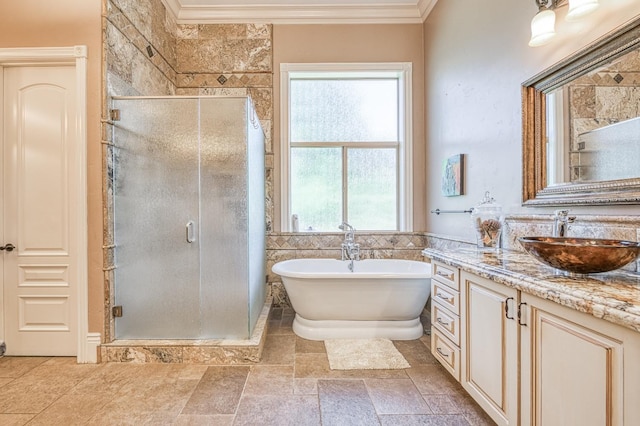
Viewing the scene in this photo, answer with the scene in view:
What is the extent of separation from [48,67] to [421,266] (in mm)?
3610

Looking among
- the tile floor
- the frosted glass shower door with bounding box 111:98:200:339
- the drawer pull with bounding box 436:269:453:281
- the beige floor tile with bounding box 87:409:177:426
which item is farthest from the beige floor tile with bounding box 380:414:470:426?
the frosted glass shower door with bounding box 111:98:200:339

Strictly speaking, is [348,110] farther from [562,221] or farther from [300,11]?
[562,221]

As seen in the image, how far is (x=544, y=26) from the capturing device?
1.66m

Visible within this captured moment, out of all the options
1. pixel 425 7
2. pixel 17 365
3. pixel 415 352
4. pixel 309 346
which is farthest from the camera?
pixel 425 7

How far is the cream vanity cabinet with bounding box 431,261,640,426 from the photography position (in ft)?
2.93

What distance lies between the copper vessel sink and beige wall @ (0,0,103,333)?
275cm

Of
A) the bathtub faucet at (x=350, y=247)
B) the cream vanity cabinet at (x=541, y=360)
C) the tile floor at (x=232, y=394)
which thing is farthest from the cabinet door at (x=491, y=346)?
the bathtub faucet at (x=350, y=247)

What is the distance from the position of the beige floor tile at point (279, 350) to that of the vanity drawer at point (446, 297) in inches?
46.4

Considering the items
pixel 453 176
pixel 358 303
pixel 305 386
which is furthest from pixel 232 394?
pixel 453 176

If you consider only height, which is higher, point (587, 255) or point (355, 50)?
point (355, 50)

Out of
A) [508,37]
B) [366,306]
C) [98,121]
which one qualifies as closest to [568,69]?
[508,37]

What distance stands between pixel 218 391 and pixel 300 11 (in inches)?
147

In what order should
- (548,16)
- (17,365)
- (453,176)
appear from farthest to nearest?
(453,176) < (17,365) < (548,16)

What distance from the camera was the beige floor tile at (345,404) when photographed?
5.62ft
